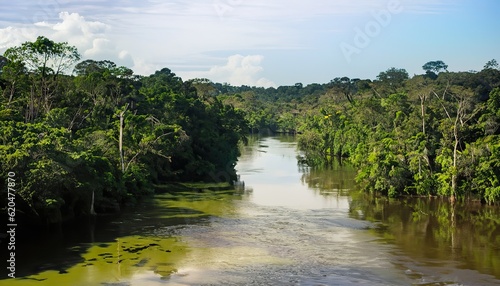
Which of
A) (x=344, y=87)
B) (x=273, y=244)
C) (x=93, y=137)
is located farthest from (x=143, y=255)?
(x=344, y=87)

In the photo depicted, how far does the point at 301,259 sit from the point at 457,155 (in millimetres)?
17104

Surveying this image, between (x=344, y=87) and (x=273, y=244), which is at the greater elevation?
(x=344, y=87)

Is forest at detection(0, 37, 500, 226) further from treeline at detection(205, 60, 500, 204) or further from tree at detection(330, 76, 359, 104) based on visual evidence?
tree at detection(330, 76, 359, 104)

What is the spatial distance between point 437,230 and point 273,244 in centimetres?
875

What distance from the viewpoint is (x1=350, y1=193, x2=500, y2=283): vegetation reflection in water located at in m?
23.3

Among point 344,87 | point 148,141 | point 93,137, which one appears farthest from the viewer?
point 344,87

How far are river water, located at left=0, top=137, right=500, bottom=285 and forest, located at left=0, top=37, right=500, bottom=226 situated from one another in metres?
1.59

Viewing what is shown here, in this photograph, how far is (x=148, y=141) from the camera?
3891 cm

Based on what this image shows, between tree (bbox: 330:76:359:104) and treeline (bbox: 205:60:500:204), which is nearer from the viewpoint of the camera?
treeline (bbox: 205:60:500:204)

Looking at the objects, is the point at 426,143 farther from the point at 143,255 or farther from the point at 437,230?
the point at 143,255

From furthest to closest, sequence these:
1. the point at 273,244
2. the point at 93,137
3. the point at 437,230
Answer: the point at 93,137
the point at 437,230
the point at 273,244

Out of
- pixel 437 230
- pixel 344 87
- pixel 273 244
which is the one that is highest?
pixel 344 87

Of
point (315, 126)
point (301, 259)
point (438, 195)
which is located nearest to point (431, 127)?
point (438, 195)

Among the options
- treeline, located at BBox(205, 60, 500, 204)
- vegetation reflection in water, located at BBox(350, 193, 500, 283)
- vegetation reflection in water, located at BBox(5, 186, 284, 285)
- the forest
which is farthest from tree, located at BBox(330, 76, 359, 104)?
vegetation reflection in water, located at BBox(5, 186, 284, 285)
